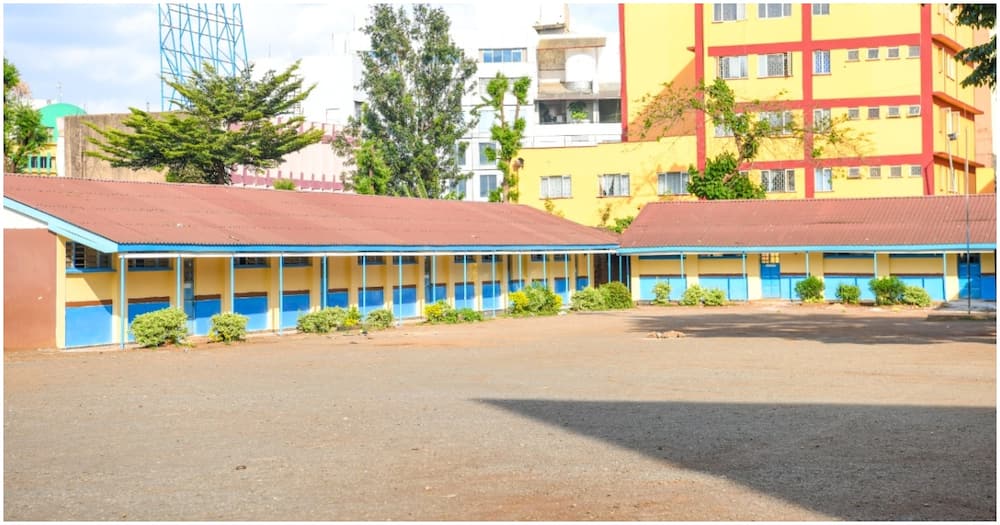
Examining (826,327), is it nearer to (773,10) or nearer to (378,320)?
(378,320)

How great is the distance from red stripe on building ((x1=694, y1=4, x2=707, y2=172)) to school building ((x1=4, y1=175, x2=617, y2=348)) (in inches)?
519

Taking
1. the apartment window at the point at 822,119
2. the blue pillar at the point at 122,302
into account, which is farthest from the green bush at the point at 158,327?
the apartment window at the point at 822,119

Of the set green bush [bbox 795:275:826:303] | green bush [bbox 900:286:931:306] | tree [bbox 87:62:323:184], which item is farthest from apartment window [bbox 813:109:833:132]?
tree [bbox 87:62:323:184]

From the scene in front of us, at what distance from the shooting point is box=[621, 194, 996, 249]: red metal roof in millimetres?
41219

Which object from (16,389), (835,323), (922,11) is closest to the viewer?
(16,389)

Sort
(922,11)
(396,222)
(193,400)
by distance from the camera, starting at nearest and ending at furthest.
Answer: (193,400), (396,222), (922,11)

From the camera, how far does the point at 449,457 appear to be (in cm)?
1060

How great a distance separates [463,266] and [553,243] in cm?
316

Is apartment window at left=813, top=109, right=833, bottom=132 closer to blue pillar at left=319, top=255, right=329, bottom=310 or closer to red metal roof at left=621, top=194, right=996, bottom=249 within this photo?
red metal roof at left=621, top=194, right=996, bottom=249

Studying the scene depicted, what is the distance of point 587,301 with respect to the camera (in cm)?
4050

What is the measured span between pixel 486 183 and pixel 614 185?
81.3 feet

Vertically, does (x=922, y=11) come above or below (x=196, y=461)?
above

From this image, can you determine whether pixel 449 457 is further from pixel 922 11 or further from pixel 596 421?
pixel 922 11

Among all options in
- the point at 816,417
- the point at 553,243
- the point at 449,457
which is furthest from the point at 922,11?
the point at 449,457
